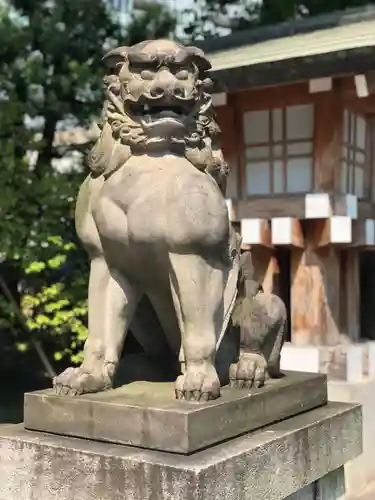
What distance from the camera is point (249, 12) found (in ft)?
35.6

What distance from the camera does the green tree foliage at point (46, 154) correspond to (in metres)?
6.37

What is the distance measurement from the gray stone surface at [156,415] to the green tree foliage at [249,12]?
337 inches

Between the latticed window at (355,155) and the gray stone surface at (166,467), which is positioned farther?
the latticed window at (355,155)

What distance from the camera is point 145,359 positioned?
271 centimetres

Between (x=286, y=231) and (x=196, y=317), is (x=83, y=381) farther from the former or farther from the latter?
(x=286, y=231)

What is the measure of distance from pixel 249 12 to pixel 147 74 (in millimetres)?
9173

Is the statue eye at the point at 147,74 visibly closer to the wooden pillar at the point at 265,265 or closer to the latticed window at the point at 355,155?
the latticed window at the point at 355,155

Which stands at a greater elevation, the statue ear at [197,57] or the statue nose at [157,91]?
the statue ear at [197,57]

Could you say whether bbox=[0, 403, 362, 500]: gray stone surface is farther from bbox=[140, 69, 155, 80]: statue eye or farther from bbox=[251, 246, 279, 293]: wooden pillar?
bbox=[251, 246, 279, 293]: wooden pillar

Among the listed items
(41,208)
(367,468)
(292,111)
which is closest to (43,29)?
(41,208)

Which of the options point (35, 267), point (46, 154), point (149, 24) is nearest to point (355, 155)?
point (35, 267)

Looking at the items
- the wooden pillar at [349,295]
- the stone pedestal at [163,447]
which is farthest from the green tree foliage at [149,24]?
the stone pedestal at [163,447]

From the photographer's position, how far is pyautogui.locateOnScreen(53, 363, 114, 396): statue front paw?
7.60 ft

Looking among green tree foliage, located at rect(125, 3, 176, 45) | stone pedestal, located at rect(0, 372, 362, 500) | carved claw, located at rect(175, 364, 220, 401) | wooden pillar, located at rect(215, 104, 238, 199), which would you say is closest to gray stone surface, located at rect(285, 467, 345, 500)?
stone pedestal, located at rect(0, 372, 362, 500)
